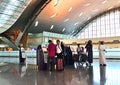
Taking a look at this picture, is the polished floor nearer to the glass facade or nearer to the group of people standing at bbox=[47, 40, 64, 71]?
the group of people standing at bbox=[47, 40, 64, 71]

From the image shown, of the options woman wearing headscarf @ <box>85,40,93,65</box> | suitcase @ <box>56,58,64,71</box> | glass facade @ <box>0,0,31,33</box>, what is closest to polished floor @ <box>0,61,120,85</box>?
suitcase @ <box>56,58,64,71</box>

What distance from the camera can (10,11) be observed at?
119 feet

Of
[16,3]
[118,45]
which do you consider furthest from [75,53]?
[118,45]

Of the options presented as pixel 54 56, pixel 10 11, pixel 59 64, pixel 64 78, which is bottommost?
pixel 64 78

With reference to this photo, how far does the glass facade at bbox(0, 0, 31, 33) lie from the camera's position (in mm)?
32688

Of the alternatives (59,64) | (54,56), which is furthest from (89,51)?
(54,56)

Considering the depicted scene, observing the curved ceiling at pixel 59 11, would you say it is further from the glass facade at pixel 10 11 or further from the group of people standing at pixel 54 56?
the group of people standing at pixel 54 56

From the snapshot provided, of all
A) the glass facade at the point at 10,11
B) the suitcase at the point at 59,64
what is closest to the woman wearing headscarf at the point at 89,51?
the suitcase at the point at 59,64

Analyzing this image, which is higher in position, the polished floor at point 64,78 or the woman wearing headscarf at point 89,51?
the woman wearing headscarf at point 89,51

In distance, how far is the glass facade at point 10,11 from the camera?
3269 centimetres

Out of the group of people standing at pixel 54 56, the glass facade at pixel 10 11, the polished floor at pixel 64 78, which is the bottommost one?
the polished floor at pixel 64 78

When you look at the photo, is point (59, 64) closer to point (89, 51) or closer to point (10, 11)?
point (89, 51)

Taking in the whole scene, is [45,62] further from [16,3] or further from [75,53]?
[16,3]

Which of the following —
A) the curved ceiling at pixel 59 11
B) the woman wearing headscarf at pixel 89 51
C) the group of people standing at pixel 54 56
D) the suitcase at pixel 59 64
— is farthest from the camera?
the curved ceiling at pixel 59 11
